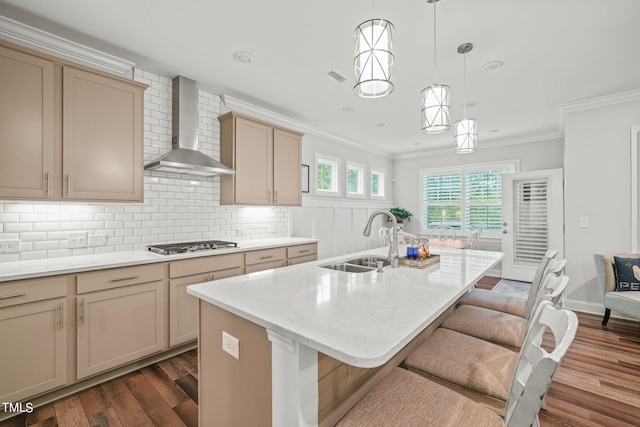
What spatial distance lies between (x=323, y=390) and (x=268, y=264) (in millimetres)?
2258

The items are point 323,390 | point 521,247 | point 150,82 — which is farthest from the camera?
point 521,247

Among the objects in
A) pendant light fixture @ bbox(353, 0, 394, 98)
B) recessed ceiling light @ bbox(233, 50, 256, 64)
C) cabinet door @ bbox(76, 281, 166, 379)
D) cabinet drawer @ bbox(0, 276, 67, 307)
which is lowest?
cabinet door @ bbox(76, 281, 166, 379)

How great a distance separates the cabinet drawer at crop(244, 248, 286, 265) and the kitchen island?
1.39 m

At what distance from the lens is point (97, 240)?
2607mm

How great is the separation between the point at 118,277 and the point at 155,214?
0.91 metres

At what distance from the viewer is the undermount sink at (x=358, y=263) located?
2098mm

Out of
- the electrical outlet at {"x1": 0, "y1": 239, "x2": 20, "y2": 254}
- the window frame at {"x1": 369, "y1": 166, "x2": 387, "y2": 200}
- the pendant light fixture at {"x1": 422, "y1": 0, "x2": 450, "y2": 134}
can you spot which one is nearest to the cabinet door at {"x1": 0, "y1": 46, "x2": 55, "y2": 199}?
the electrical outlet at {"x1": 0, "y1": 239, "x2": 20, "y2": 254}

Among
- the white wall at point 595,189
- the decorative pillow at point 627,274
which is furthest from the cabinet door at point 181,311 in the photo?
the white wall at point 595,189

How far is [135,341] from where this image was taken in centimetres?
234

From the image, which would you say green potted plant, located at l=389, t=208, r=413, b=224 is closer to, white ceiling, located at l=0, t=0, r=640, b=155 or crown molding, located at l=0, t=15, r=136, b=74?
white ceiling, located at l=0, t=0, r=640, b=155

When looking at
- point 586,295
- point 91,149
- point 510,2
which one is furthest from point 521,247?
point 91,149

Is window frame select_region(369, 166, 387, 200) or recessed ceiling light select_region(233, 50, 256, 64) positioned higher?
recessed ceiling light select_region(233, 50, 256, 64)

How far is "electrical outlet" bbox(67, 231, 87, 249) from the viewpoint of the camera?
2.46 meters

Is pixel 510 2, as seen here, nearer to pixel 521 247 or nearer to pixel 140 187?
pixel 140 187
